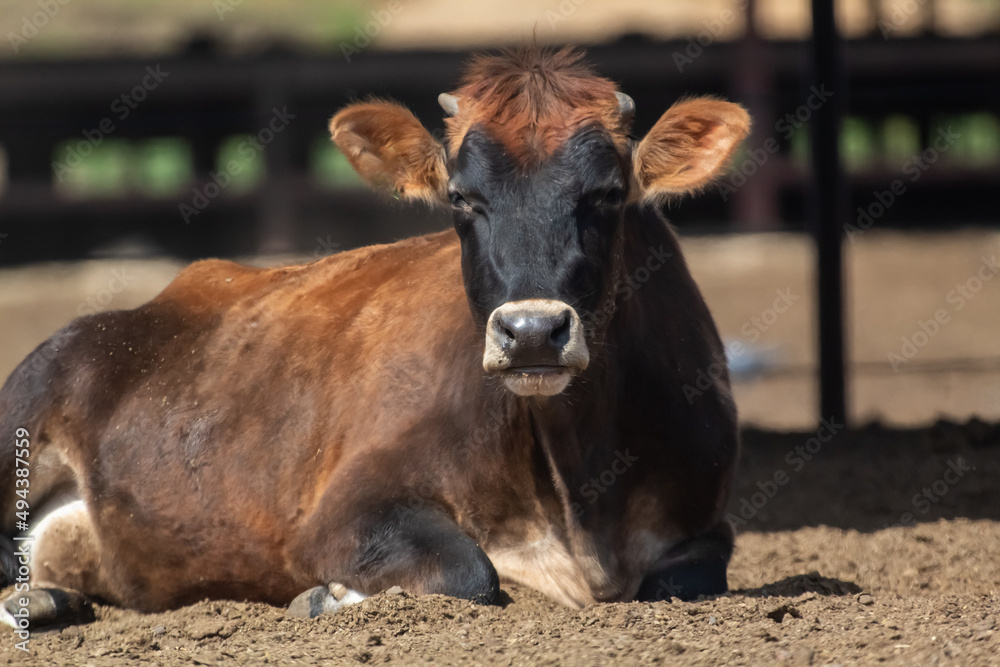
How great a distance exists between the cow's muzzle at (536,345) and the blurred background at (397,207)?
956cm

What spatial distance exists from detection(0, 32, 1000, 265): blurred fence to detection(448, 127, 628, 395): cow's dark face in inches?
443

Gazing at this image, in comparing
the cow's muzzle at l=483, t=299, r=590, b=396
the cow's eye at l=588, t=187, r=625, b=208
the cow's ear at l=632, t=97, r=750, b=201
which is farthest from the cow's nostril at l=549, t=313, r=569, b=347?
the cow's ear at l=632, t=97, r=750, b=201

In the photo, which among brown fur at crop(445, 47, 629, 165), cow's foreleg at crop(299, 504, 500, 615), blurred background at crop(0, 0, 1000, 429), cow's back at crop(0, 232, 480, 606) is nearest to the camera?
cow's foreleg at crop(299, 504, 500, 615)

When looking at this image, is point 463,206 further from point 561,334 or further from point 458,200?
point 561,334

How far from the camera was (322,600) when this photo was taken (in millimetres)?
4160

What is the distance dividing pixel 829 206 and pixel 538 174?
4452 millimetres

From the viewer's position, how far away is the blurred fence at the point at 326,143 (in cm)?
1598

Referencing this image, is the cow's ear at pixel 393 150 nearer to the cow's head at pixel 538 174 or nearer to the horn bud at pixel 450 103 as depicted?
the cow's head at pixel 538 174

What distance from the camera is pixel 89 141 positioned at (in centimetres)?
1692

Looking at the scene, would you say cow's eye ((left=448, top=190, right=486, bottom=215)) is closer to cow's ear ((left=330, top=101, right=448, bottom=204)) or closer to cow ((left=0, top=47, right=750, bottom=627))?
cow ((left=0, top=47, right=750, bottom=627))

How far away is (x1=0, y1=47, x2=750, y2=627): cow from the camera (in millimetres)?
3908

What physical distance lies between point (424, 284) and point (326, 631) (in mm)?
1643

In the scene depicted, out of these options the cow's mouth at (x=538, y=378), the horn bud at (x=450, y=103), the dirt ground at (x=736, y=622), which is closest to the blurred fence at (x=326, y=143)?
the dirt ground at (x=736, y=622)

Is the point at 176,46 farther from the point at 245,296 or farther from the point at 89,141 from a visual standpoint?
the point at 245,296
